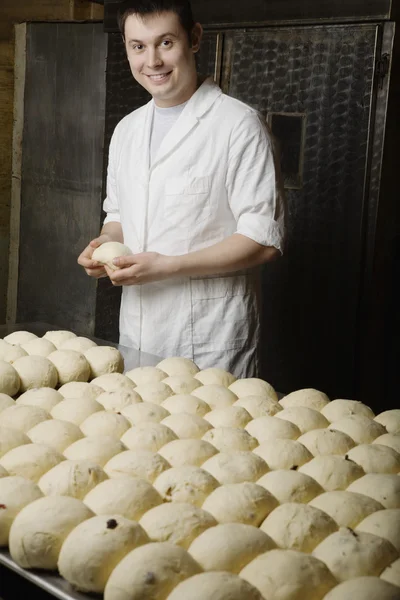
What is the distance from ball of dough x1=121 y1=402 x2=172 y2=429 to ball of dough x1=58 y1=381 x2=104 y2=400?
11cm

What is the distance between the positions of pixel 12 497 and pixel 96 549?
0.61ft

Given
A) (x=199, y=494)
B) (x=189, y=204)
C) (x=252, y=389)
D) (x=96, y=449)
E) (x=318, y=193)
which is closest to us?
(x=199, y=494)

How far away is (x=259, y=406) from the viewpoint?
1.52 meters

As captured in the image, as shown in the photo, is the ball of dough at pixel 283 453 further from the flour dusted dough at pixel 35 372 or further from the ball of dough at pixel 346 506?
the flour dusted dough at pixel 35 372

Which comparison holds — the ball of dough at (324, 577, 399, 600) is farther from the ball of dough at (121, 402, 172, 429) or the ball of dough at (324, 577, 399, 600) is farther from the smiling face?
the smiling face

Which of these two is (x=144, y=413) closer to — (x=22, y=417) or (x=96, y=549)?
(x=22, y=417)

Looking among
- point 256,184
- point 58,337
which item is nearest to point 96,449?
point 58,337

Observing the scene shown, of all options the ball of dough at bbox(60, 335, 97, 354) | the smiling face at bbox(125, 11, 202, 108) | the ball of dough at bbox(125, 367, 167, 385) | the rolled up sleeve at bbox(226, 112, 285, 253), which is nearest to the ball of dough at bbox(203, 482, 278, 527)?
the ball of dough at bbox(125, 367, 167, 385)

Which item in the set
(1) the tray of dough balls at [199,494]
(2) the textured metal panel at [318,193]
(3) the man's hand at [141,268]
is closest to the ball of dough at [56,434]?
(1) the tray of dough balls at [199,494]

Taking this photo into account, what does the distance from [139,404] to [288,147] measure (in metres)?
1.56

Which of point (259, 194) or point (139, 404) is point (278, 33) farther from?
point (139, 404)

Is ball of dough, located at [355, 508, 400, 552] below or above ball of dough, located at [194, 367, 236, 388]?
below

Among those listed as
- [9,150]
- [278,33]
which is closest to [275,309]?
[278,33]

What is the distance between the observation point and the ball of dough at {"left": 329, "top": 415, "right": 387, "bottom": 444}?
4.63 ft
